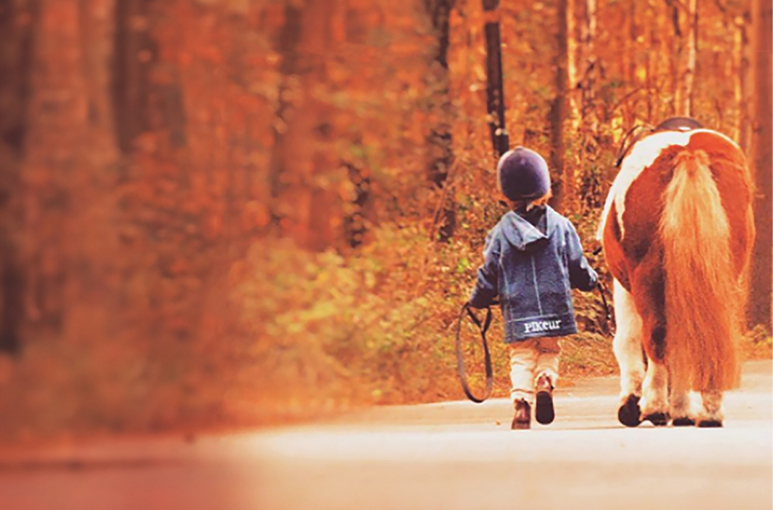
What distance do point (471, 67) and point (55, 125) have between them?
488cm

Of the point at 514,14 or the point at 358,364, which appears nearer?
the point at 358,364

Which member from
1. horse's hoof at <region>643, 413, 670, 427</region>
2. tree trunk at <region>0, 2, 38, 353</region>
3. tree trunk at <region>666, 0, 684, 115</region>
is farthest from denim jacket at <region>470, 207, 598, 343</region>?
tree trunk at <region>666, 0, 684, 115</region>

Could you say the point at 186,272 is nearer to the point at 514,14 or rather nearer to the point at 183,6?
the point at 183,6

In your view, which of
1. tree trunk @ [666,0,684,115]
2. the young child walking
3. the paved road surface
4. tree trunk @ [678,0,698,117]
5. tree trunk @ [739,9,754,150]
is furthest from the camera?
tree trunk @ [666,0,684,115]

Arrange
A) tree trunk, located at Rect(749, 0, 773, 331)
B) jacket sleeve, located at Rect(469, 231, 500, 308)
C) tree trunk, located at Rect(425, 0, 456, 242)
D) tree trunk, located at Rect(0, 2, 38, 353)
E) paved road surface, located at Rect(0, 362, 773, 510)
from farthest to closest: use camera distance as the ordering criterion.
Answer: tree trunk, located at Rect(749, 0, 773, 331), tree trunk, located at Rect(425, 0, 456, 242), tree trunk, located at Rect(0, 2, 38, 353), jacket sleeve, located at Rect(469, 231, 500, 308), paved road surface, located at Rect(0, 362, 773, 510)

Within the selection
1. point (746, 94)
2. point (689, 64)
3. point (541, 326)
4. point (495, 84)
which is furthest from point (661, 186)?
point (746, 94)

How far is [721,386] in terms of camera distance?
254 inches

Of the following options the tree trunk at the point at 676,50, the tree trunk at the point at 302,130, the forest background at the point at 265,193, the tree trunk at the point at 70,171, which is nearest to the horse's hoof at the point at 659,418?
the forest background at the point at 265,193

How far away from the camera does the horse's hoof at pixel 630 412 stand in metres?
6.73

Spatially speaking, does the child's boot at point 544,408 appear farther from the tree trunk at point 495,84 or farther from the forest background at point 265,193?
the tree trunk at point 495,84

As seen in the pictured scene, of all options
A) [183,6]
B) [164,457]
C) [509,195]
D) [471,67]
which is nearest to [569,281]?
[509,195]

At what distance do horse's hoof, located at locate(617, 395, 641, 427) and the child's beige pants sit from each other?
493 millimetres

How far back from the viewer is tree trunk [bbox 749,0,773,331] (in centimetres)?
1149

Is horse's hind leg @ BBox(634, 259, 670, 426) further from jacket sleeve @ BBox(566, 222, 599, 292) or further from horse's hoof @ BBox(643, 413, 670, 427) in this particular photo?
jacket sleeve @ BBox(566, 222, 599, 292)
